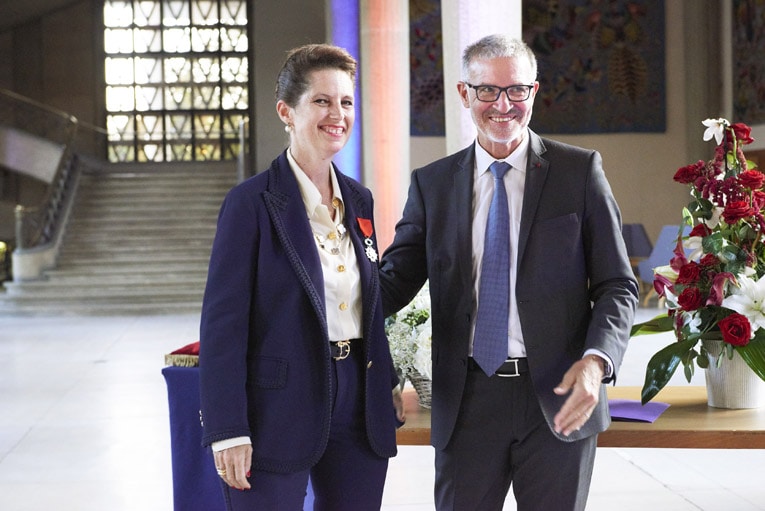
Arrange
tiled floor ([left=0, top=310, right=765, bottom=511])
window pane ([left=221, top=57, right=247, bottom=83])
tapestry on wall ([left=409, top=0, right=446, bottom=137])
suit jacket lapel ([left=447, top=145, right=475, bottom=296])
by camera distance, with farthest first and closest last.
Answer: window pane ([left=221, top=57, right=247, bottom=83]) → tapestry on wall ([left=409, top=0, right=446, bottom=137]) → tiled floor ([left=0, top=310, right=765, bottom=511]) → suit jacket lapel ([left=447, top=145, right=475, bottom=296])

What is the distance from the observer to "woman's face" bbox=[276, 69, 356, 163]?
2301 millimetres

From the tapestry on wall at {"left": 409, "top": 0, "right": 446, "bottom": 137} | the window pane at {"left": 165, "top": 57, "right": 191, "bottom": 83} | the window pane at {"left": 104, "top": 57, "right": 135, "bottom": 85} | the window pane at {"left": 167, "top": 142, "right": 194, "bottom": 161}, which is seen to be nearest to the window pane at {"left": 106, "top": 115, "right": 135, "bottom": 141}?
the window pane at {"left": 104, "top": 57, "right": 135, "bottom": 85}

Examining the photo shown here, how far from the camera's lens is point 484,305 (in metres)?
2.54

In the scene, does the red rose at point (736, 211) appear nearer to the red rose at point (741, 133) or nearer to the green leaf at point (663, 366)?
the red rose at point (741, 133)

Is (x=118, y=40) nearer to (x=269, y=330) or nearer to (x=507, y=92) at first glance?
(x=507, y=92)

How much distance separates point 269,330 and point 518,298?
628 millimetres

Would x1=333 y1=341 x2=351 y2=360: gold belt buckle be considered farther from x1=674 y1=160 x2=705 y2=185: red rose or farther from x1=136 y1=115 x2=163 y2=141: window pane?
x1=136 y1=115 x2=163 y2=141: window pane

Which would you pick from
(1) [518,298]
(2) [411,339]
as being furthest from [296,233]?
(2) [411,339]

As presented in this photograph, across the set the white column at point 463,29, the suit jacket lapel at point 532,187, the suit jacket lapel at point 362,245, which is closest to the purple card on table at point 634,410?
the suit jacket lapel at point 532,187

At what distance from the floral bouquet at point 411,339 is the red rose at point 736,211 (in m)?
0.98

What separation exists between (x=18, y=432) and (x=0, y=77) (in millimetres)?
17036

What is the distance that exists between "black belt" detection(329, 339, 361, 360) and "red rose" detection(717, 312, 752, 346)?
132cm

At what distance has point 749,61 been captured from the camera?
17.1m

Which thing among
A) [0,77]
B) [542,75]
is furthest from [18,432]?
[0,77]
